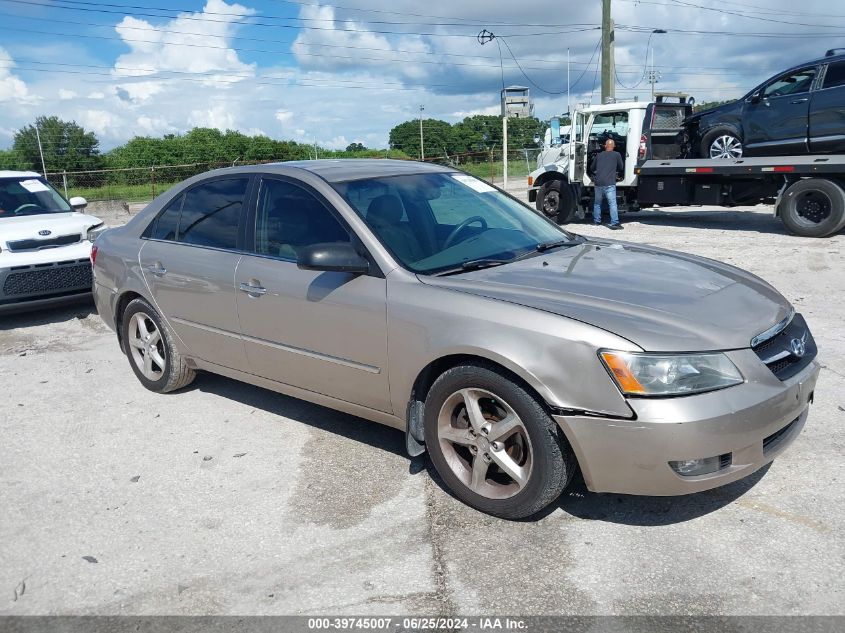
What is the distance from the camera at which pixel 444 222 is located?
423 cm

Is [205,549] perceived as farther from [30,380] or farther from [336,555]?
[30,380]

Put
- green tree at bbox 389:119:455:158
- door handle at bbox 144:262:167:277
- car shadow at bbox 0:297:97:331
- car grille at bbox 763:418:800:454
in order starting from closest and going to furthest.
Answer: car grille at bbox 763:418:800:454 → door handle at bbox 144:262:167:277 → car shadow at bbox 0:297:97:331 → green tree at bbox 389:119:455:158

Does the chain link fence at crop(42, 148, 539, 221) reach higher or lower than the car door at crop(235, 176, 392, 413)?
higher

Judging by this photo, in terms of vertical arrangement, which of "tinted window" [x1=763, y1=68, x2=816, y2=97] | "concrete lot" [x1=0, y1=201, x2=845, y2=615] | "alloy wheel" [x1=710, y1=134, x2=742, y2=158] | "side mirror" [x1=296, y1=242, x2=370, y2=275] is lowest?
"concrete lot" [x1=0, y1=201, x2=845, y2=615]

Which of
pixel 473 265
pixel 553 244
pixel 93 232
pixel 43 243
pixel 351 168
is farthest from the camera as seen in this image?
pixel 93 232

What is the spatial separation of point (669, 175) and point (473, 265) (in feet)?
35.5

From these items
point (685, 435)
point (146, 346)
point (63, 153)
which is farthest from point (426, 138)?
point (685, 435)

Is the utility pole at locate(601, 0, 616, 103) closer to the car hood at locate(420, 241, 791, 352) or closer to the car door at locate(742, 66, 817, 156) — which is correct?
the car door at locate(742, 66, 817, 156)

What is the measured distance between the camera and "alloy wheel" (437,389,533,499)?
10.7 feet

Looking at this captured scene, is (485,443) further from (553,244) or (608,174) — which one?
(608,174)

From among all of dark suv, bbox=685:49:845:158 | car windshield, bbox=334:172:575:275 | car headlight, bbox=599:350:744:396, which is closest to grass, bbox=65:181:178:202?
dark suv, bbox=685:49:845:158

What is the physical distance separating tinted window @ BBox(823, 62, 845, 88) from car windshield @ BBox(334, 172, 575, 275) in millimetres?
9076

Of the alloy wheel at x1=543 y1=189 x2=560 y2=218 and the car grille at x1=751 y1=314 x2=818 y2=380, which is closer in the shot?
the car grille at x1=751 y1=314 x2=818 y2=380

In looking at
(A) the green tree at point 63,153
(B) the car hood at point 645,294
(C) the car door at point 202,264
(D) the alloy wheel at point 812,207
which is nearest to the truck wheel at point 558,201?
(D) the alloy wheel at point 812,207
